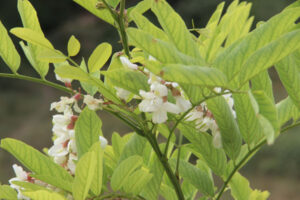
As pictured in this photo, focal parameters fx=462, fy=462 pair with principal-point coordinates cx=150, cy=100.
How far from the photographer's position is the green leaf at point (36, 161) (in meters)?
0.44

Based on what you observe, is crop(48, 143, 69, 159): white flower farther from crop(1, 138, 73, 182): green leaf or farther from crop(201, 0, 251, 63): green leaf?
crop(201, 0, 251, 63): green leaf

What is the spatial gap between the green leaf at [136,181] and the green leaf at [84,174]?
6 centimetres

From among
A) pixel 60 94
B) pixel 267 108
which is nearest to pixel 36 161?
pixel 267 108

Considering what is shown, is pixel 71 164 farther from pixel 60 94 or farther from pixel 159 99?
pixel 60 94

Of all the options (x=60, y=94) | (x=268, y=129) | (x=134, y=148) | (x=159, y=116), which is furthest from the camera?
(x=60, y=94)

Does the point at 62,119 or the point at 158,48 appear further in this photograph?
the point at 62,119

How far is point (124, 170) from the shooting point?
413mm

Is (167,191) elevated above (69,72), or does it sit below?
below

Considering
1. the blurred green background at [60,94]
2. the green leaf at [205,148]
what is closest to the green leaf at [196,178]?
the green leaf at [205,148]

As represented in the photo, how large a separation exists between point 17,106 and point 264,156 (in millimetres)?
2118

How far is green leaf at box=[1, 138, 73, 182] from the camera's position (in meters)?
0.44

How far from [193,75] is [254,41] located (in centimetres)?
7

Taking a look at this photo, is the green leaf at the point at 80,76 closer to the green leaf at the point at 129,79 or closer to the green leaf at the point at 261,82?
the green leaf at the point at 129,79

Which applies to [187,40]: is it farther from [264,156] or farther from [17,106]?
[17,106]
